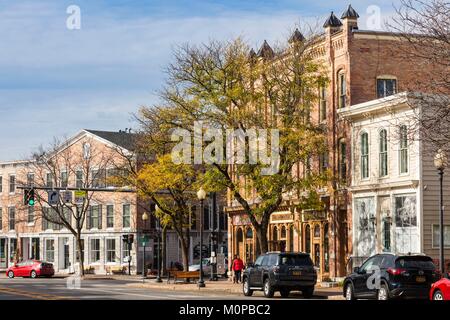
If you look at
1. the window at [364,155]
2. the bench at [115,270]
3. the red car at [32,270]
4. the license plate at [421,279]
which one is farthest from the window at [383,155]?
the bench at [115,270]

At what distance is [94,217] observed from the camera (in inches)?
3150

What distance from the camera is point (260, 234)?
44.7m

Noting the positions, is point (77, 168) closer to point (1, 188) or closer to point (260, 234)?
point (1, 188)

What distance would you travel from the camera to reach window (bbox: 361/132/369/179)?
145 ft

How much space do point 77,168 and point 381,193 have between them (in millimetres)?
42239

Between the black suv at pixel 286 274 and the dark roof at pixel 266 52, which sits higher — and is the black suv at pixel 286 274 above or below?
below

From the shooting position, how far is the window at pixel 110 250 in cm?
7679

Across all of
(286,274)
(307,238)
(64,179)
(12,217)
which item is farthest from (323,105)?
(12,217)

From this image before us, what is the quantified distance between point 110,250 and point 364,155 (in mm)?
37638

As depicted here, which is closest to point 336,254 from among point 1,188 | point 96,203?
point 96,203

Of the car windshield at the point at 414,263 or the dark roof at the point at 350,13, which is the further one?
the dark roof at the point at 350,13

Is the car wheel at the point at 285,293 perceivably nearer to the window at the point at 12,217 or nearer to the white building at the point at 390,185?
the white building at the point at 390,185

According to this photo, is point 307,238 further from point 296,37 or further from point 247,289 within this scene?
point 247,289

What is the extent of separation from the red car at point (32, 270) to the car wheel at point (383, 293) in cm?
4265
